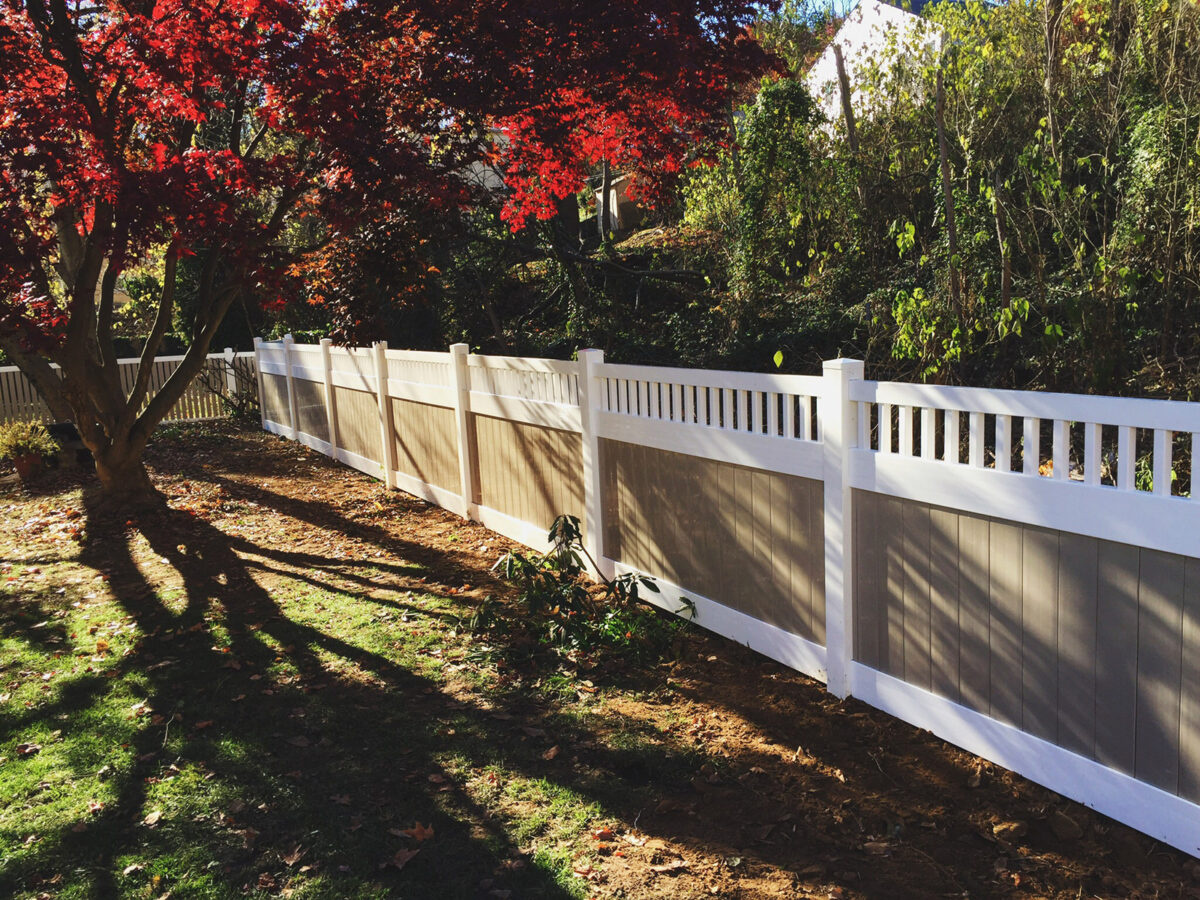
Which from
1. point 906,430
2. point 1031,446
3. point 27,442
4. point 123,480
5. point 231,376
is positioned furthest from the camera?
point 231,376

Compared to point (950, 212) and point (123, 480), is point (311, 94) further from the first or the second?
point (950, 212)

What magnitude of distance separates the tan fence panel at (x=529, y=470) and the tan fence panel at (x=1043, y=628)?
2977 mm

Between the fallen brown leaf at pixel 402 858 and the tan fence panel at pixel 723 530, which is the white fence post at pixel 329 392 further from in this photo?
the fallen brown leaf at pixel 402 858

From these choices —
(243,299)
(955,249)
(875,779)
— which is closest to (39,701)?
(875,779)

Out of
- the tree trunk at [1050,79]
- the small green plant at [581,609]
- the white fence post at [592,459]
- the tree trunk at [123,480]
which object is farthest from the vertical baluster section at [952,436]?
the tree trunk at [123,480]

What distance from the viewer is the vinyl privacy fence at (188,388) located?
17.1 meters

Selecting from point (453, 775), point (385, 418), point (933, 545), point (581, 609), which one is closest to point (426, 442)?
point (385, 418)

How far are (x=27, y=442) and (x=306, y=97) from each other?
7621 millimetres

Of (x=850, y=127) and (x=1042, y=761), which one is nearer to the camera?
(x=1042, y=761)

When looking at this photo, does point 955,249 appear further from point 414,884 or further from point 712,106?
point 414,884

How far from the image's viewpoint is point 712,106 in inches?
311

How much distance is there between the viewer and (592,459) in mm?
6824

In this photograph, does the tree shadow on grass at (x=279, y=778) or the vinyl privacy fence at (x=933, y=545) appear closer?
the vinyl privacy fence at (x=933, y=545)

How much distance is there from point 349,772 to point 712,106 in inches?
239
